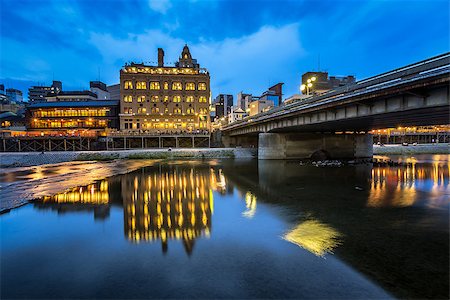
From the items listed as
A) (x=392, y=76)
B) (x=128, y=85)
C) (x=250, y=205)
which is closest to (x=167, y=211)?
(x=250, y=205)

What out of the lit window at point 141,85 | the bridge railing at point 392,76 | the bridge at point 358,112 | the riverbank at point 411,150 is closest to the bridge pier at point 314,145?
the bridge at point 358,112

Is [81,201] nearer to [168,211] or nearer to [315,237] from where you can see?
[168,211]

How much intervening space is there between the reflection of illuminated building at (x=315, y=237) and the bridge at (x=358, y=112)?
1386 centimetres

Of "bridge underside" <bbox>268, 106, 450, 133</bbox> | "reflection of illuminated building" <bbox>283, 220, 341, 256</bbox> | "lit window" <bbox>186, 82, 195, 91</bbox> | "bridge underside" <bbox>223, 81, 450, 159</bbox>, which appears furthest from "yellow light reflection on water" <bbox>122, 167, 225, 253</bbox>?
"lit window" <bbox>186, 82, 195, 91</bbox>

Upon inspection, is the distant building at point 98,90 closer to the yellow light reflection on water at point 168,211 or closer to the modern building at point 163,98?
the modern building at point 163,98

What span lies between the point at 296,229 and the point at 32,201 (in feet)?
60.6

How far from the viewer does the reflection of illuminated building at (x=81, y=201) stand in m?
15.9

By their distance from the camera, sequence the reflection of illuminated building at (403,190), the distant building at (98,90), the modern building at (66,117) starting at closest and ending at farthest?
the reflection of illuminated building at (403,190) → the modern building at (66,117) → the distant building at (98,90)

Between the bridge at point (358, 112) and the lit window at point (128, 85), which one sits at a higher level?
the lit window at point (128, 85)

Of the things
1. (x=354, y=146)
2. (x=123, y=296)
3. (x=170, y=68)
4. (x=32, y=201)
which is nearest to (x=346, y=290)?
(x=123, y=296)

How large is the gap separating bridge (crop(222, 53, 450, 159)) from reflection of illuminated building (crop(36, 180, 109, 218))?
23788 millimetres

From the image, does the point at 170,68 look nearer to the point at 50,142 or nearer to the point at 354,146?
the point at 50,142

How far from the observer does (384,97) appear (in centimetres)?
2322

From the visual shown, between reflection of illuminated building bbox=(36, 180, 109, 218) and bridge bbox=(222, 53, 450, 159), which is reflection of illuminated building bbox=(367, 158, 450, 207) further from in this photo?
reflection of illuminated building bbox=(36, 180, 109, 218)
